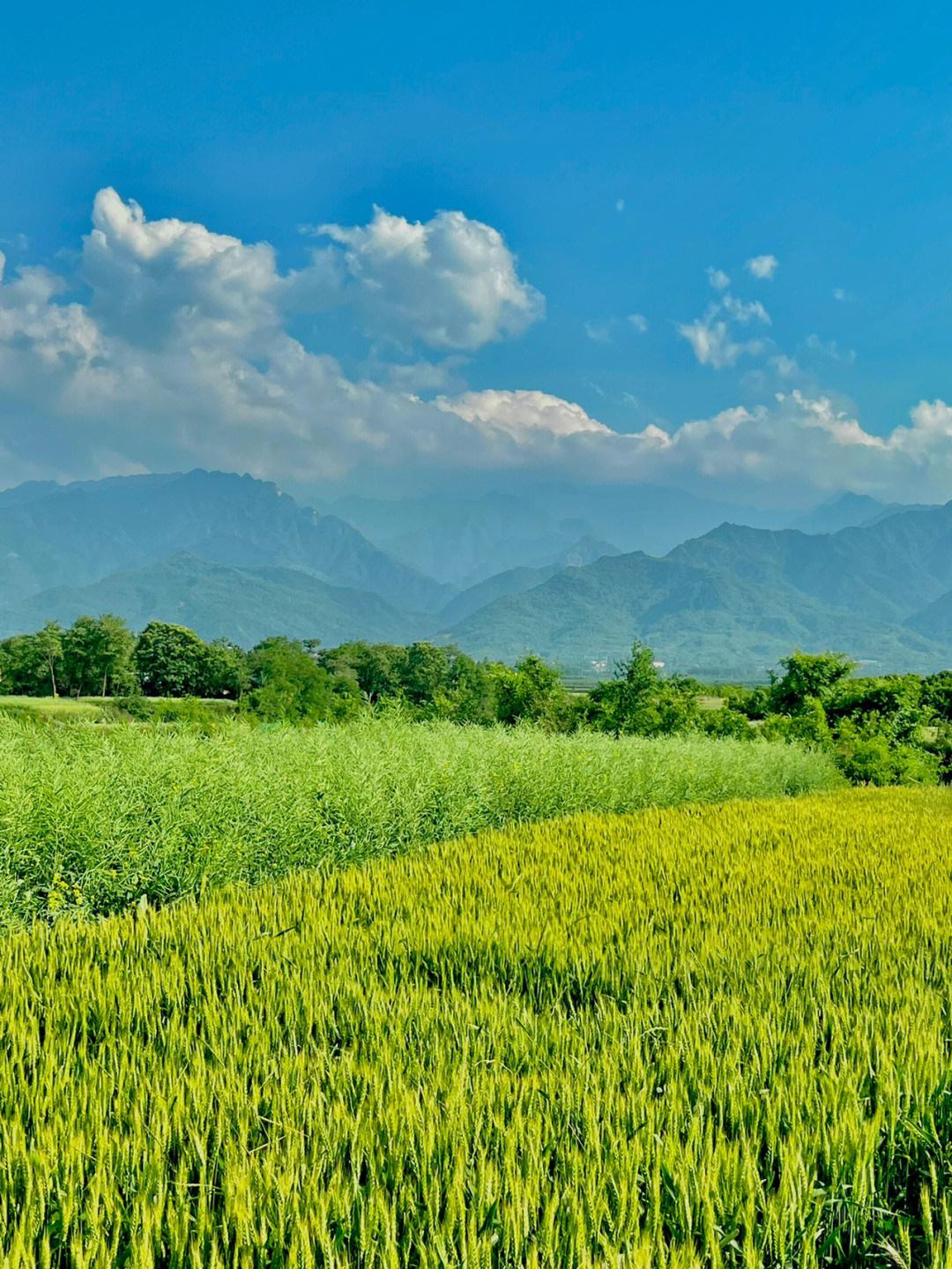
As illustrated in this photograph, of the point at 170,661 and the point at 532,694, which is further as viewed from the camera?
the point at 170,661

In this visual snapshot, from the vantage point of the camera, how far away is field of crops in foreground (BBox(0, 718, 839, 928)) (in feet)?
14.7

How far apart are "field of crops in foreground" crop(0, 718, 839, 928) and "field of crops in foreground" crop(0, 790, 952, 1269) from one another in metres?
0.65

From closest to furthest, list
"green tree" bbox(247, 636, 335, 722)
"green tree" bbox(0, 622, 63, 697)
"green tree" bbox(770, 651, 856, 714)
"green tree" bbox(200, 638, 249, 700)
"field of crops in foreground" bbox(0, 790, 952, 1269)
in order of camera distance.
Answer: "field of crops in foreground" bbox(0, 790, 952, 1269) < "green tree" bbox(247, 636, 335, 722) < "green tree" bbox(770, 651, 856, 714) < "green tree" bbox(200, 638, 249, 700) < "green tree" bbox(0, 622, 63, 697)

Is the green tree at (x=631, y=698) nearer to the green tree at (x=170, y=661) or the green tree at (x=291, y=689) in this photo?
the green tree at (x=291, y=689)

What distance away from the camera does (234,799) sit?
5289 mm

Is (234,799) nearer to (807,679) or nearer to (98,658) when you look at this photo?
(807,679)

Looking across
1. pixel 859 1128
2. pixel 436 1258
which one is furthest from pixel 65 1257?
pixel 859 1128

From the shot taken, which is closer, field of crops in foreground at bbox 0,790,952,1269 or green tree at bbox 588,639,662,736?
field of crops in foreground at bbox 0,790,952,1269

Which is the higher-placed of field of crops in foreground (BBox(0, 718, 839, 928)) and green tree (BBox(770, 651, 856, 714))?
green tree (BBox(770, 651, 856, 714))

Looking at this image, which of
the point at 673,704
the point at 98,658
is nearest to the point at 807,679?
the point at 673,704

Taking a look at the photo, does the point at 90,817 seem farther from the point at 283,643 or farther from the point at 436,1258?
the point at 283,643

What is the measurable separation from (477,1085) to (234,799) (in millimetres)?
3465

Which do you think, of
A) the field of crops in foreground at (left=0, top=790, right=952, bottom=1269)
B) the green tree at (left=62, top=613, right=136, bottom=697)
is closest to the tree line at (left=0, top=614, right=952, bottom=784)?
the field of crops in foreground at (left=0, top=790, right=952, bottom=1269)

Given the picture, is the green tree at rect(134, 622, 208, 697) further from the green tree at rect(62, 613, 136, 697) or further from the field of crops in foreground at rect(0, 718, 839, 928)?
the field of crops in foreground at rect(0, 718, 839, 928)
